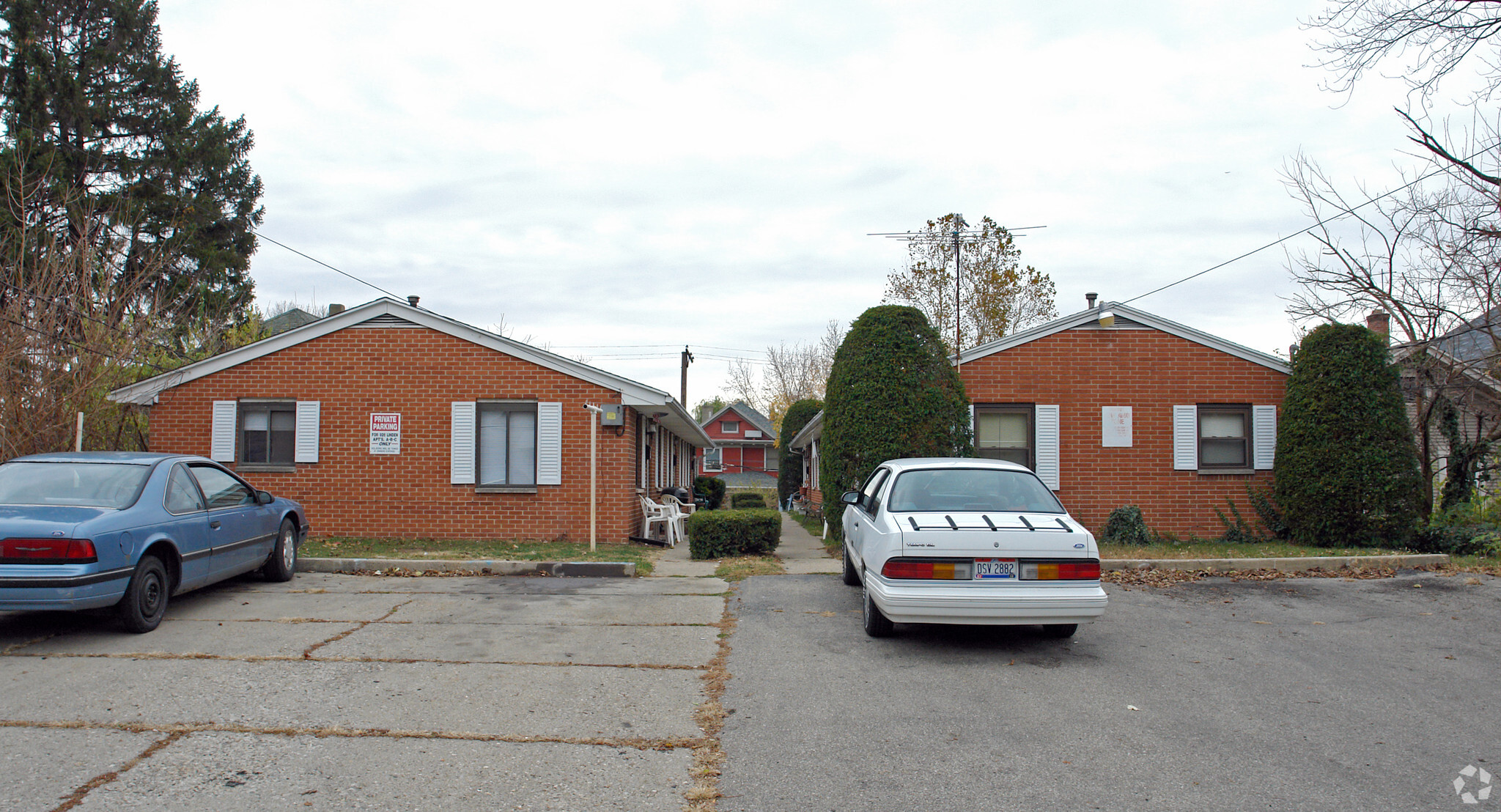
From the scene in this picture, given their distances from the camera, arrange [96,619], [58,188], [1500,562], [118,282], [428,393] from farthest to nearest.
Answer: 1. [58,188]
2. [118,282]
3. [428,393]
4. [1500,562]
5. [96,619]

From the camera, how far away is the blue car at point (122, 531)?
6.14 meters

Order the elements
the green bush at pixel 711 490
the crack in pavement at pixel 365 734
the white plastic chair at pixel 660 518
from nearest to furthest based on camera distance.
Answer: the crack in pavement at pixel 365 734 → the white plastic chair at pixel 660 518 → the green bush at pixel 711 490

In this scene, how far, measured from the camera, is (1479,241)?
11.8m

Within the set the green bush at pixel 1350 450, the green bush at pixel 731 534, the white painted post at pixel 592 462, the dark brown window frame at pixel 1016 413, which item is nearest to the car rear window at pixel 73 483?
the white painted post at pixel 592 462

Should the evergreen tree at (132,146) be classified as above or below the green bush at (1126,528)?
above

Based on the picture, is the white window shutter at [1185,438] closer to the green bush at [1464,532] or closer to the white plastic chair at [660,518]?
the green bush at [1464,532]

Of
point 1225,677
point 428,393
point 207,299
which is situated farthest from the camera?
point 207,299

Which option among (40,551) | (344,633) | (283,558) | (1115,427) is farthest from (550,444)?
(1115,427)

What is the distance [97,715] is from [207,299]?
75.3 feet

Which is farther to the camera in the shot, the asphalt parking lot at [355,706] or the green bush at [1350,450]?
the green bush at [1350,450]

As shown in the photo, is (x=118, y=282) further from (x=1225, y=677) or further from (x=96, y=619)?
(x=1225, y=677)

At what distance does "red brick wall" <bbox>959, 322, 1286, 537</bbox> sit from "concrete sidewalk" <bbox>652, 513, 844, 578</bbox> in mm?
3870

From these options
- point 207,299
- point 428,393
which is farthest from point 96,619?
point 207,299

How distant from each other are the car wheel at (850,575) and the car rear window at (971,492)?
1.89 m
